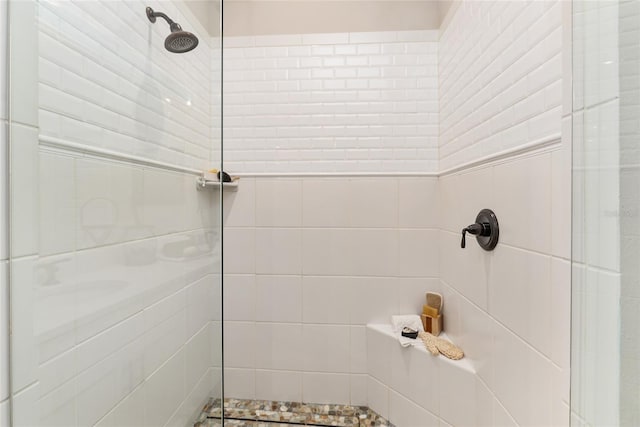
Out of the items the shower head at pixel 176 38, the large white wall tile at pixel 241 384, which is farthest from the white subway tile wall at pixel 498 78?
the large white wall tile at pixel 241 384

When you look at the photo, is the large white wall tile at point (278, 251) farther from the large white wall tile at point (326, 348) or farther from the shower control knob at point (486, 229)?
the shower control knob at point (486, 229)

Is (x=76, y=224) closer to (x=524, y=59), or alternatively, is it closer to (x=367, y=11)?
(x=524, y=59)

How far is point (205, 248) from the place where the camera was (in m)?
1.21

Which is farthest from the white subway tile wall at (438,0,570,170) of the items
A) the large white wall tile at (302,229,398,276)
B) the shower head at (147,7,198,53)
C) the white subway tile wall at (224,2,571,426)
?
the shower head at (147,7,198,53)

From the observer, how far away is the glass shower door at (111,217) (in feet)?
1.76

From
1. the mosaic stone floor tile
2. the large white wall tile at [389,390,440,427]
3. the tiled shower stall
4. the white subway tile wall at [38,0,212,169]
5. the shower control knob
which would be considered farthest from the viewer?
the mosaic stone floor tile

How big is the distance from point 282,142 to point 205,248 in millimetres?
683

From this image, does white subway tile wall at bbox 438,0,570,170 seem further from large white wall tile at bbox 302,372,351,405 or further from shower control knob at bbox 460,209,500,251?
large white wall tile at bbox 302,372,351,405

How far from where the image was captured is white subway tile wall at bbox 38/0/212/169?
→ 677mm

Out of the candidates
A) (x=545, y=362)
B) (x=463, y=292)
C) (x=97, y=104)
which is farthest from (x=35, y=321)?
(x=463, y=292)

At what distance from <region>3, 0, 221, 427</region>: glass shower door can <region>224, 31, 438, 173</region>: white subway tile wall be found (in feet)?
0.88

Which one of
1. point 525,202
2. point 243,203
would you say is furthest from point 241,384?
point 525,202

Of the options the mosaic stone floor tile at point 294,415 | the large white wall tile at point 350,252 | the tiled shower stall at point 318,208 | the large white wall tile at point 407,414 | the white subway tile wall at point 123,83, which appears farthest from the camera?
the large white wall tile at point 350,252

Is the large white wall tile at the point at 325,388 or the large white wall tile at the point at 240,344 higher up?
the large white wall tile at the point at 240,344
